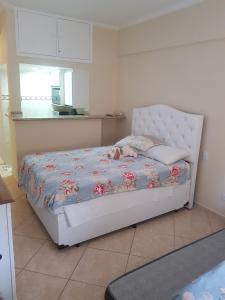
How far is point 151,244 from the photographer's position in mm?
2410

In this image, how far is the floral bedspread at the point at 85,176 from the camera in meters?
2.22

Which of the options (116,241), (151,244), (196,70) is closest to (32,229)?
(116,241)

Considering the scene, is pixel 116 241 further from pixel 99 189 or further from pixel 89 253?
pixel 99 189

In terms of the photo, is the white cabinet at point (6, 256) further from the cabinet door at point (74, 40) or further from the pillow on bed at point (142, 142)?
the cabinet door at point (74, 40)

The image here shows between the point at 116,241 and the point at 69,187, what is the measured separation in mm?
753

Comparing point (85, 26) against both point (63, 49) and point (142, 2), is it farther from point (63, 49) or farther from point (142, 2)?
point (142, 2)

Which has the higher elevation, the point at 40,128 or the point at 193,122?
the point at 193,122

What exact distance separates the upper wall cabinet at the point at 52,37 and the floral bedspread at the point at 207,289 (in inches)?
137

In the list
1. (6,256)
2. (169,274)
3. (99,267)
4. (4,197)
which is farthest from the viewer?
(99,267)

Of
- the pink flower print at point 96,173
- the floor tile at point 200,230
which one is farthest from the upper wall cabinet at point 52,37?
the floor tile at point 200,230

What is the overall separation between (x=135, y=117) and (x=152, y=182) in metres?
1.49

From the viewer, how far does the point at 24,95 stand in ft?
14.1

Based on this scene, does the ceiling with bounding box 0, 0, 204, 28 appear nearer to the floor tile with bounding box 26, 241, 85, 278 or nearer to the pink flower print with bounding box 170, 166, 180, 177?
the pink flower print with bounding box 170, 166, 180, 177

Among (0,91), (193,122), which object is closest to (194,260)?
(193,122)
